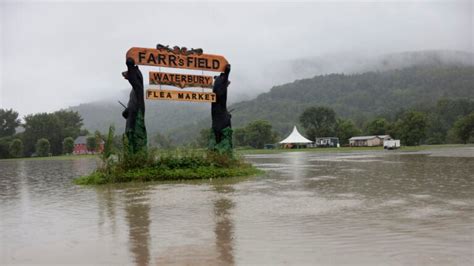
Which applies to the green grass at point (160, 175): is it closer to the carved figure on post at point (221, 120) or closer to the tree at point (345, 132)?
the carved figure on post at point (221, 120)

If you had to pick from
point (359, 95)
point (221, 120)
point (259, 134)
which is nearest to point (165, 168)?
point (221, 120)

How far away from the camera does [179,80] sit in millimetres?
17984

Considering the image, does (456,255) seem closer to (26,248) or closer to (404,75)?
(26,248)

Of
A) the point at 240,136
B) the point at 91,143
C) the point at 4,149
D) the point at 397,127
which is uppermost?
the point at 397,127

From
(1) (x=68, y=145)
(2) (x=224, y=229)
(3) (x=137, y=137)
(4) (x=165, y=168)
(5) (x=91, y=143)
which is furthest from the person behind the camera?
(1) (x=68, y=145)

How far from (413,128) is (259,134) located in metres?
29.8

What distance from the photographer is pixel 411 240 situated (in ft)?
18.4

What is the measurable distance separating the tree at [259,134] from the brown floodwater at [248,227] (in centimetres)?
7110

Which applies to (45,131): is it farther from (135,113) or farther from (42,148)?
(135,113)

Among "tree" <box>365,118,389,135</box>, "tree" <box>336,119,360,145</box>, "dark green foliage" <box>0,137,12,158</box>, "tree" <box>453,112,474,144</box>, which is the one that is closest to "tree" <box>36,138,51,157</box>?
"dark green foliage" <box>0,137,12,158</box>

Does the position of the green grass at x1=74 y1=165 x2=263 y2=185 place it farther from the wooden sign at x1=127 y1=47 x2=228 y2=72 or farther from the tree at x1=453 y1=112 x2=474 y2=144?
the tree at x1=453 y1=112 x2=474 y2=144

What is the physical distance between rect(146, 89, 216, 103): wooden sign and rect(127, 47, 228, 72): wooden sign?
1.19m

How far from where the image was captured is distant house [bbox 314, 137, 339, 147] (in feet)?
261

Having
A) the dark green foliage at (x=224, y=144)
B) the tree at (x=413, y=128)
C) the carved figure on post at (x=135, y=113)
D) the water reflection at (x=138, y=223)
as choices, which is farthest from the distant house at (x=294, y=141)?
the water reflection at (x=138, y=223)
